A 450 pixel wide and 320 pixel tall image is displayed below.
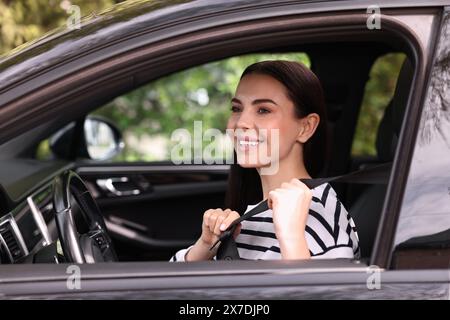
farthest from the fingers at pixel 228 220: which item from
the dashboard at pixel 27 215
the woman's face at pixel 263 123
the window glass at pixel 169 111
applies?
the window glass at pixel 169 111

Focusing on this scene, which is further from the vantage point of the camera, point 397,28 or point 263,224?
point 263,224

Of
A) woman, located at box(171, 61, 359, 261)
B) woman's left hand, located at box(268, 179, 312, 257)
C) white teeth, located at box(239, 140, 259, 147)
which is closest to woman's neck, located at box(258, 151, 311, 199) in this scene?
woman, located at box(171, 61, 359, 261)

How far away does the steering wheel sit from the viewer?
2006mm

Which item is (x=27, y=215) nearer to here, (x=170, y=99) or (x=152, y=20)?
(x=152, y=20)

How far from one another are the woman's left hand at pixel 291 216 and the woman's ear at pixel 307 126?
34cm

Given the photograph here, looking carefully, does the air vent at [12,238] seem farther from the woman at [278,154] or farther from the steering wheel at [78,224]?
the woman at [278,154]

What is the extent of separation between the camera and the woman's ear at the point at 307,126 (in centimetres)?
215

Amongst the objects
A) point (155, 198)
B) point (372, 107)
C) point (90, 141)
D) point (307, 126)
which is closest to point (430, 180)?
point (307, 126)

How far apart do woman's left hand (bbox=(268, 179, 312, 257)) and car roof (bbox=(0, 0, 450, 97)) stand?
0.41m

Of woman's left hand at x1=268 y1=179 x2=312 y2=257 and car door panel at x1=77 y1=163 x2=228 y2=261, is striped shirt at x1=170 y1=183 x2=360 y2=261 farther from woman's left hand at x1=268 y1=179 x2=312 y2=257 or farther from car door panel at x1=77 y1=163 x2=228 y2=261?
car door panel at x1=77 y1=163 x2=228 y2=261

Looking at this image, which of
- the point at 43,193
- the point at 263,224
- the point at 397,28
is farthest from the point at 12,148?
the point at 397,28

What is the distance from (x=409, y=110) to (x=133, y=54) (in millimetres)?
573

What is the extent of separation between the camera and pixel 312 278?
63.8 inches

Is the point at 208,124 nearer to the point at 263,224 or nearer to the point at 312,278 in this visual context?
the point at 263,224
